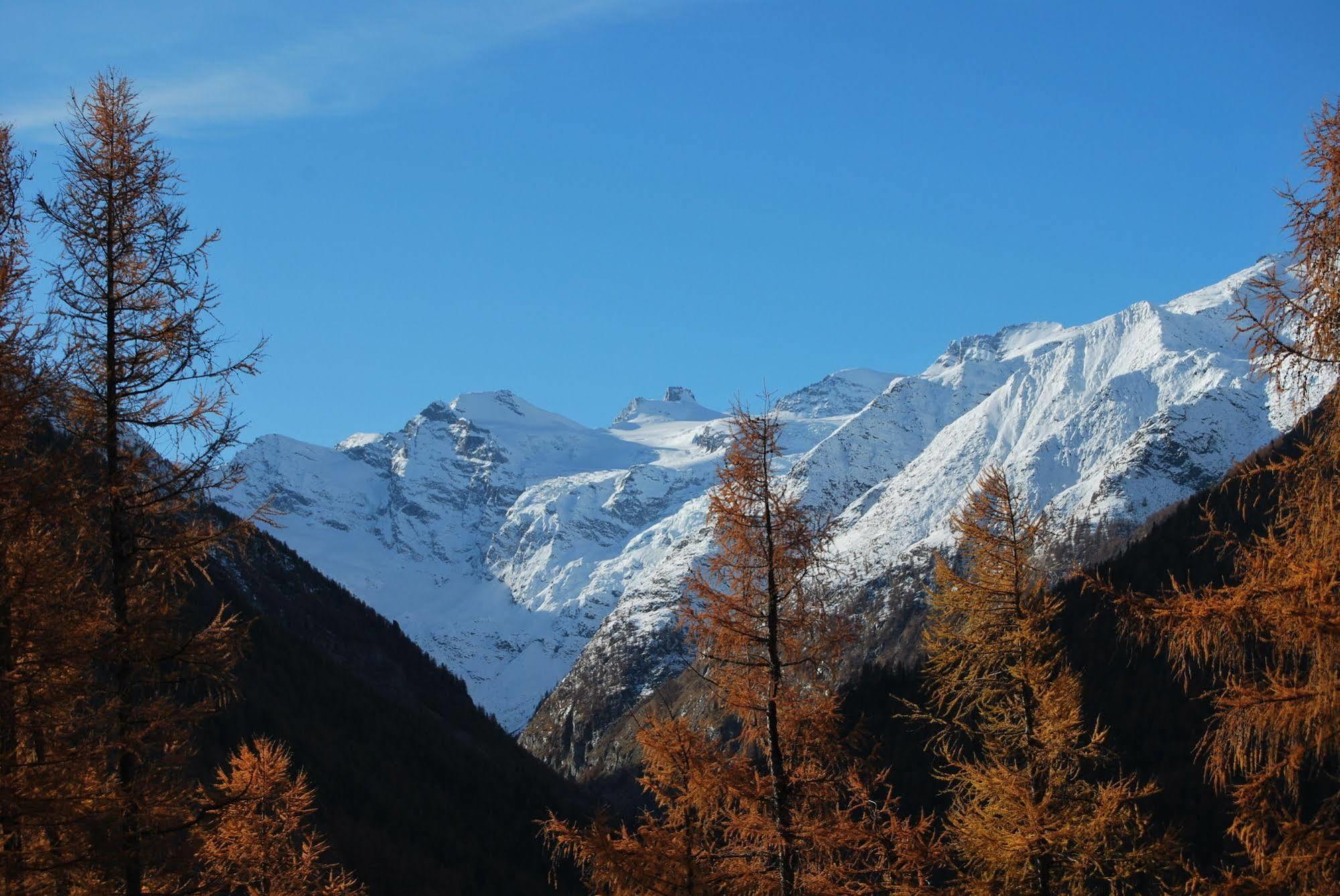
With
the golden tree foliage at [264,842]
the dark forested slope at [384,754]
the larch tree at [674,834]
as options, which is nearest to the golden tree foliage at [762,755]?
the larch tree at [674,834]

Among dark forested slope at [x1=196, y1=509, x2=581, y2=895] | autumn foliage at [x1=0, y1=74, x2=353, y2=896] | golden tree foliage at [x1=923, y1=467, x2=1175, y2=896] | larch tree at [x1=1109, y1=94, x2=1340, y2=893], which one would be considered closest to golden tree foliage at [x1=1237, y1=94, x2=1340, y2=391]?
larch tree at [x1=1109, y1=94, x2=1340, y2=893]

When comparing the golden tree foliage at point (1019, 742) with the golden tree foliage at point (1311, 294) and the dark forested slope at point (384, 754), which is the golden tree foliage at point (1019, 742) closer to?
the golden tree foliage at point (1311, 294)

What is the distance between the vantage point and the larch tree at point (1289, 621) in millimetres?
10039

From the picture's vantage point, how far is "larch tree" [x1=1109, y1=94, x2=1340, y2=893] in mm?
10039

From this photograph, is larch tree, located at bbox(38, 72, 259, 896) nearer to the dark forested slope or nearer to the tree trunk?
the tree trunk

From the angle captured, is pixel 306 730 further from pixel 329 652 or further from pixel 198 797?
pixel 198 797

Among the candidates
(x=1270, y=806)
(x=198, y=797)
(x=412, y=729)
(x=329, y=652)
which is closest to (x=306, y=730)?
(x=412, y=729)

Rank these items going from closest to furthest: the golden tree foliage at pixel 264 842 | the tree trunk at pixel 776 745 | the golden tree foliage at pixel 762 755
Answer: the tree trunk at pixel 776 745 → the golden tree foliage at pixel 762 755 → the golden tree foliage at pixel 264 842

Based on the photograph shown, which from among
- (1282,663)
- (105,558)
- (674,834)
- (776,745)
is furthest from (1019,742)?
(105,558)

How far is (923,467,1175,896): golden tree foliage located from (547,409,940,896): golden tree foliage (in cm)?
116

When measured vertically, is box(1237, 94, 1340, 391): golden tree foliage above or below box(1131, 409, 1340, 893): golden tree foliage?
above

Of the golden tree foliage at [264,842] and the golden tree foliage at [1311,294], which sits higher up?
the golden tree foliage at [1311,294]

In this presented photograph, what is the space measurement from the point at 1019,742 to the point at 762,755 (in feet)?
12.0

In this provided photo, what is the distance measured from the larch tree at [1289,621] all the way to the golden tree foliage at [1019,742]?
4278 millimetres
